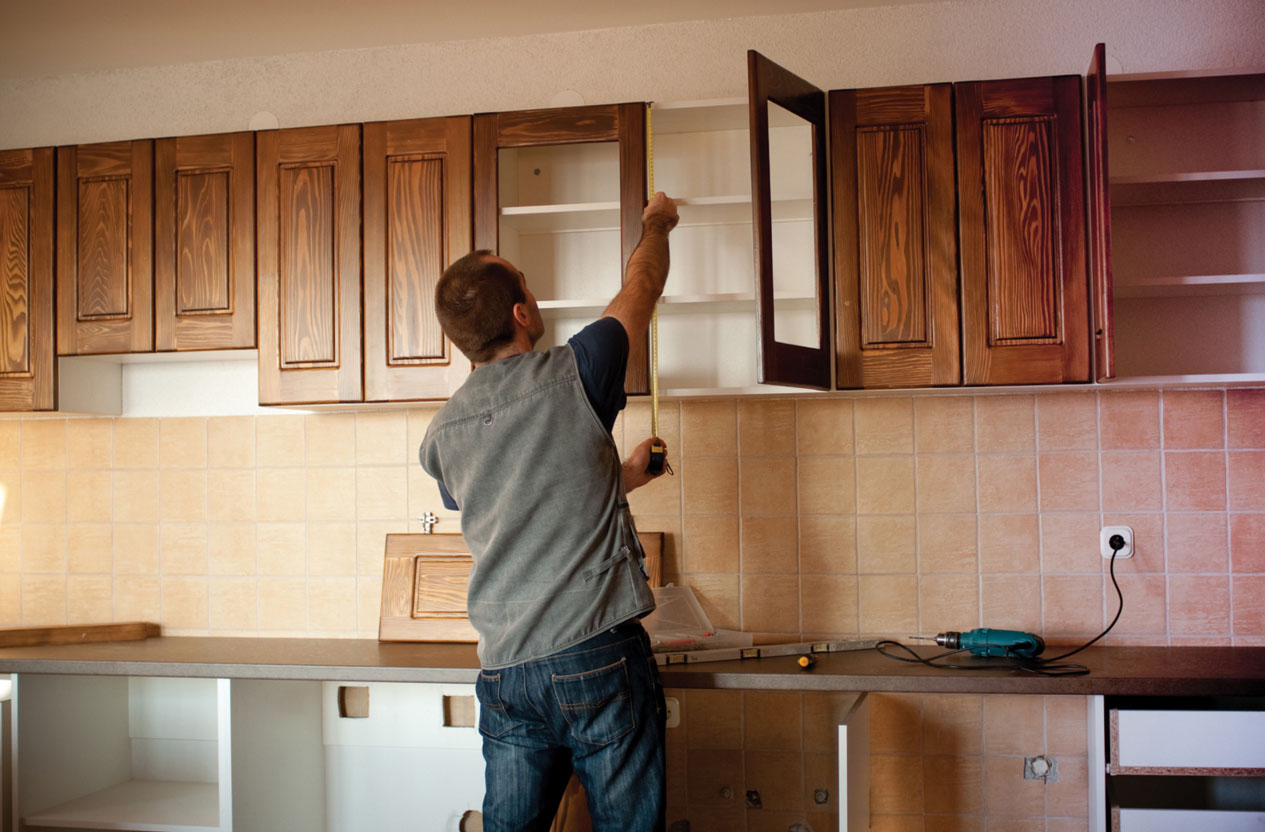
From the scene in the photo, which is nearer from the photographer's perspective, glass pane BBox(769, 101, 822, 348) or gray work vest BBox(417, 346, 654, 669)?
gray work vest BBox(417, 346, 654, 669)

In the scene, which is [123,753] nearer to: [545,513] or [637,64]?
[545,513]

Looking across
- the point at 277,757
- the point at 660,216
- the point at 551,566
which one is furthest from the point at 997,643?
the point at 277,757

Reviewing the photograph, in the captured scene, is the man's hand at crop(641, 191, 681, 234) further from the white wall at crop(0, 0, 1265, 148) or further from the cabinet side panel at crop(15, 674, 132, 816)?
the cabinet side panel at crop(15, 674, 132, 816)

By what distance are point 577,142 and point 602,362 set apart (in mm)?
938

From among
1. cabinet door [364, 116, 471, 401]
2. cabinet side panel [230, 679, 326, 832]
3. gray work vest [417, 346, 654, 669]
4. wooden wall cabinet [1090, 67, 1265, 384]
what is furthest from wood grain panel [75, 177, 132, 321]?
wooden wall cabinet [1090, 67, 1265, 384]

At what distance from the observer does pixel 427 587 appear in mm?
2723

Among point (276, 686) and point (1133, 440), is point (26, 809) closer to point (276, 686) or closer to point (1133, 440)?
point (276, 686)

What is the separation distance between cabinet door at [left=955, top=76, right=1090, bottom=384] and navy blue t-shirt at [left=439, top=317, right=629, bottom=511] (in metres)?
0.97

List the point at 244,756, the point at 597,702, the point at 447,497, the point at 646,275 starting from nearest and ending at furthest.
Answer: the point at 597,702 < the point at 646,275 < the point at 447,497 < the point at 244,756

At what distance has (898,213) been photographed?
2.34 m

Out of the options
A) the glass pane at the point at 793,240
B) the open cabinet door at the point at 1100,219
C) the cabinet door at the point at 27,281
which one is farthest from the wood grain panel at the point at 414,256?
the open cabinet door at the point at 1100,219

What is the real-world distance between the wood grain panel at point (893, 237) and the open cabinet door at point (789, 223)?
0.10 m

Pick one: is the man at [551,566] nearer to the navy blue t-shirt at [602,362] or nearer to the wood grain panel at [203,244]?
the navy blue t-shirt at [602,362]

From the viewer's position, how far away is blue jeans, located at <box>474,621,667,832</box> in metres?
1.74
